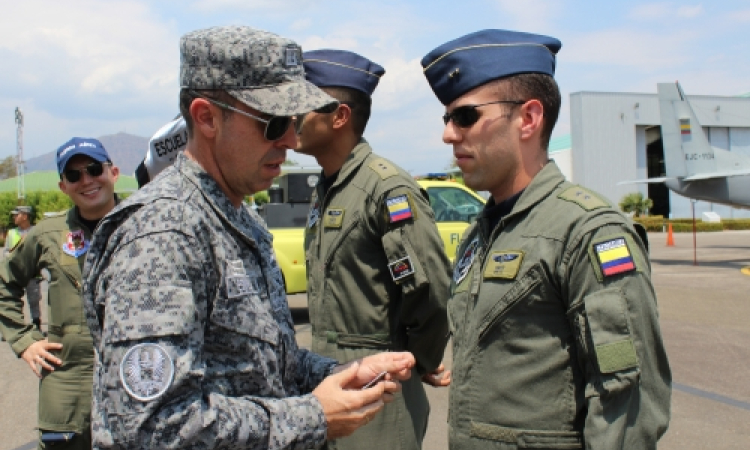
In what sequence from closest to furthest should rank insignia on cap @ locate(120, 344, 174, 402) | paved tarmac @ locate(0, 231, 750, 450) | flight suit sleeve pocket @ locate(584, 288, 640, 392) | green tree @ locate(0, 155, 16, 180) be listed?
rank insignia on cap @ locate(120, 344, 174, 402) < flight suit sleeve pocket @ locate(584, 288, 640, 392) < paved tarmac @ locate(0, 231, 750, 450) < green tree @ locate(0, 155, 16, 180)

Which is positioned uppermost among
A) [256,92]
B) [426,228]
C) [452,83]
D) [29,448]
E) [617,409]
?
[452,83]

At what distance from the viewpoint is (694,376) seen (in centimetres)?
670

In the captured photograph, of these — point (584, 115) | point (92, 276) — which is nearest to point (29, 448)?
point (92, 276)

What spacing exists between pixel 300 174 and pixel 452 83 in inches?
398

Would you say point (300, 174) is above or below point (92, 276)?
above

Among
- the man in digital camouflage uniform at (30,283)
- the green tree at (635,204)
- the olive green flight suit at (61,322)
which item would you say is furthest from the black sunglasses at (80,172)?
the green tree at (635,204)

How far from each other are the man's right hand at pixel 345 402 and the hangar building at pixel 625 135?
143 feet

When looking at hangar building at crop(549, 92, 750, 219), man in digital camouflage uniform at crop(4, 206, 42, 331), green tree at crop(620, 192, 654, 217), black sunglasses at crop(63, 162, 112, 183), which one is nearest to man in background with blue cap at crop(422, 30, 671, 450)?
black sunglasses at crop(63, 162, 112, 183)

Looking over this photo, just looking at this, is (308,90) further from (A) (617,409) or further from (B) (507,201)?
(A) (617,409)

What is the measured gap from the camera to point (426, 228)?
10.2ft

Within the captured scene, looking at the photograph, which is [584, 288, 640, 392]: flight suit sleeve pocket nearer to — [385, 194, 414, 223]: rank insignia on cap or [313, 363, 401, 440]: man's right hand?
[313, 363, 401, 440]: man's right hand

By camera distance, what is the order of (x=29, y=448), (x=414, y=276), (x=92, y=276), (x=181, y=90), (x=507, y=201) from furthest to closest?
(x=29, y=448) → (x=414, y=276) → (x=507, y=201) → (x=181, y=90) → (x=92, y=276)

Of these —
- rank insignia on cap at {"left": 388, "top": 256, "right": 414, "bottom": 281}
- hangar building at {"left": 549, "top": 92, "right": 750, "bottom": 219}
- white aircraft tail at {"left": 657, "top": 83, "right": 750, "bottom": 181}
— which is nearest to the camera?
rank insignia on cap at {"left": 388, "top": 256, "right": 414, "bottom": 281}

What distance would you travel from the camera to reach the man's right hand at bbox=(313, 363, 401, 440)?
5.07 feet
